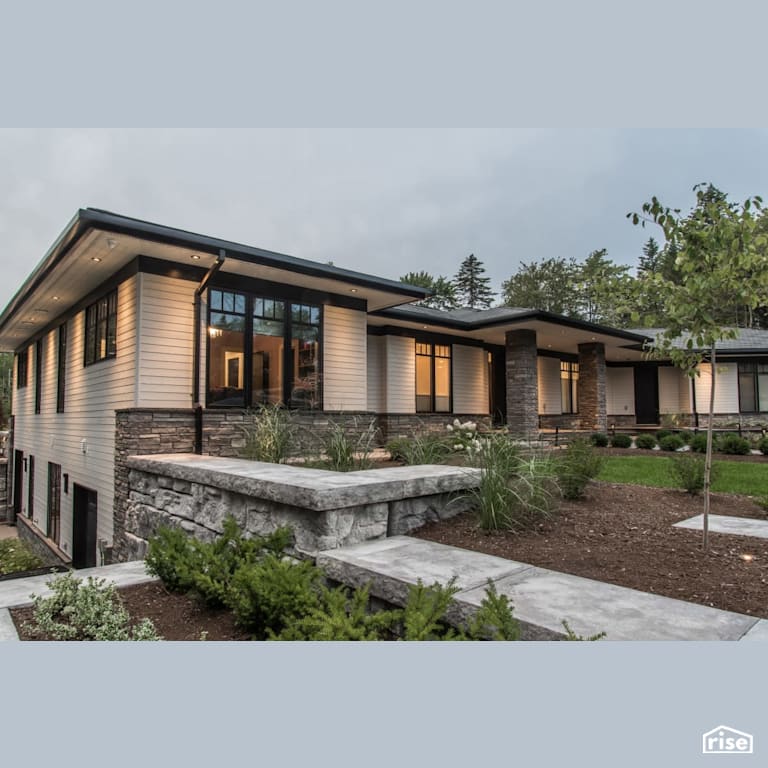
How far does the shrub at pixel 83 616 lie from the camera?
2615mm

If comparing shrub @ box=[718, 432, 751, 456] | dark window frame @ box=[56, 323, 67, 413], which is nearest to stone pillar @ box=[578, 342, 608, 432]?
shrub @ box=[718, 432, 751, 456]

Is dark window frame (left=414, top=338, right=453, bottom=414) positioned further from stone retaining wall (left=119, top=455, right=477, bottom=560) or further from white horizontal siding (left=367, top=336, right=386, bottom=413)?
stone retaining wall (left=119, top=455, right=477, bottom=560)

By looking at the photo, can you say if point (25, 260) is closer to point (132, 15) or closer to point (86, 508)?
point (86, 508)

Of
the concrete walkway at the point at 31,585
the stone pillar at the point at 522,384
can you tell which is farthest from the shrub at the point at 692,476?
the stone pillar at the point at 522,384

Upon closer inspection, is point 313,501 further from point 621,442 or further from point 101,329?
point 621,442

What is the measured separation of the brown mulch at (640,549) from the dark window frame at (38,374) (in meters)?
13.3

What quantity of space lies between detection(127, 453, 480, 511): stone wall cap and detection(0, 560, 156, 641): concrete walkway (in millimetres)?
877

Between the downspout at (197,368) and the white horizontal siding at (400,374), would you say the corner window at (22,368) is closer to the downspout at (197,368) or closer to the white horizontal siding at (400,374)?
the white horizontal siding at (400,374)

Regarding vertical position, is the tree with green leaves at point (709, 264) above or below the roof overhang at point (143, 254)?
below

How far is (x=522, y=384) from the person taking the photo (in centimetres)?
1376

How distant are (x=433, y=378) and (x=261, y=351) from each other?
20.3ft

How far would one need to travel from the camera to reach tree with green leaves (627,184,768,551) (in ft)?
10.5

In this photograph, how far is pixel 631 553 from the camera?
3271 millimetres

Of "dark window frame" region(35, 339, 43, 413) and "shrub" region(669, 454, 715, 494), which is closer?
"shrub" region(669, 454, 715, 494)
